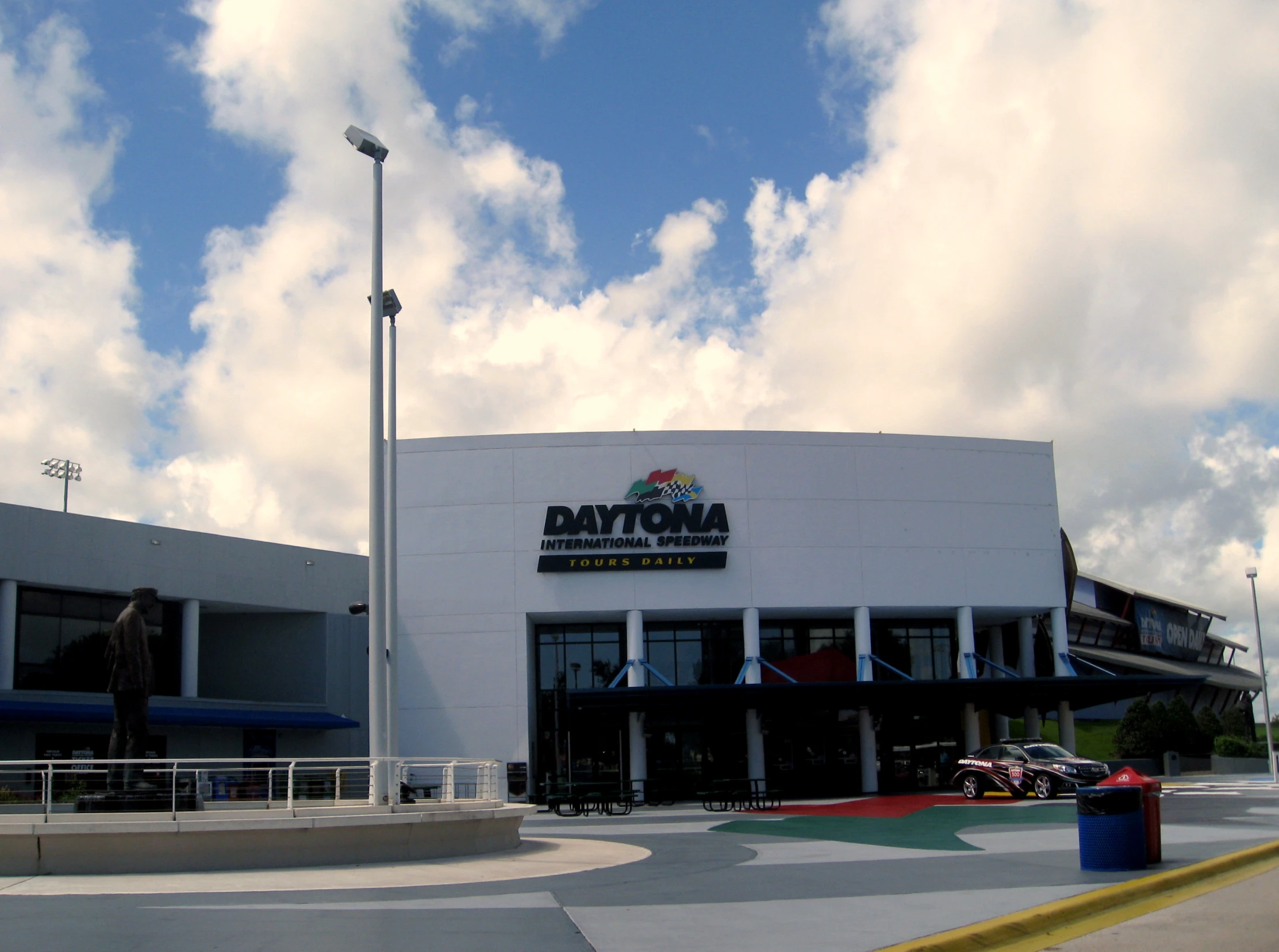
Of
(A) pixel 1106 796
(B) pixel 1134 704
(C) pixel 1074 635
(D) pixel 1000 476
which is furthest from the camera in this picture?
(C) pixel 1074 635

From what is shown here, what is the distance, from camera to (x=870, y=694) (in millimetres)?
39125

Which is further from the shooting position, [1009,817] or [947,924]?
[1009,817]

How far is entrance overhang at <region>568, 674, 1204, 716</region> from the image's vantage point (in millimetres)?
37781

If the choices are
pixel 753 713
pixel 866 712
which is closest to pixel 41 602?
pixel 753 713

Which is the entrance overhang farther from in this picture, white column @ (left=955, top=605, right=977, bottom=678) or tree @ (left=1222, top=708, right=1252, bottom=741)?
tree @ (left=1222, top=708, right=1252, bottom=741)

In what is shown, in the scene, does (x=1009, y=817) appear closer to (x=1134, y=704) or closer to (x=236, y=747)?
(x=236, y=747)

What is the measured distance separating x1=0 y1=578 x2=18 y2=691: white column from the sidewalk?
106ft

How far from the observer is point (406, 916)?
11805mm

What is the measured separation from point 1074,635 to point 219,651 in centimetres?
4751

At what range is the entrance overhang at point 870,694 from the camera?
37.8 metres

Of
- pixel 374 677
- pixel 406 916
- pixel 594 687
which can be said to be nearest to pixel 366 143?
pixel 374 677

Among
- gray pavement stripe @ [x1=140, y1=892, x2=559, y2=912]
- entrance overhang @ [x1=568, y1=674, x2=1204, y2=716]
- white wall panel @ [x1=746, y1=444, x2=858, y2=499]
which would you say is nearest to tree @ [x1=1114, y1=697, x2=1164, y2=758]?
entrance overhang @ [x1=568, y1=674, x2=1204, y2=716]

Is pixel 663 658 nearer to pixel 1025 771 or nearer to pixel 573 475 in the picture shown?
pixel 573 475

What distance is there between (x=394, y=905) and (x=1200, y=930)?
Result: 7.79 m
